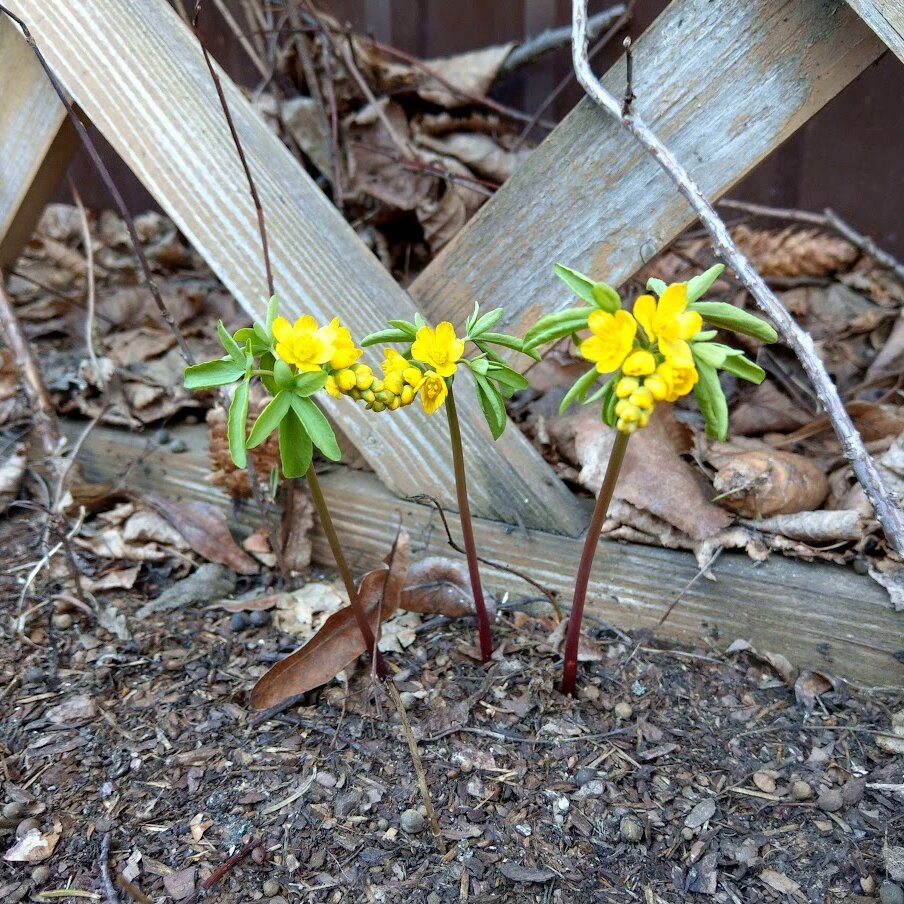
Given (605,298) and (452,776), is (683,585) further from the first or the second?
(605,298)

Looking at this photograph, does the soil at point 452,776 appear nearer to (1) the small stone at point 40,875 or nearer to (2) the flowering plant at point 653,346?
(1) the small stone at point 40,875

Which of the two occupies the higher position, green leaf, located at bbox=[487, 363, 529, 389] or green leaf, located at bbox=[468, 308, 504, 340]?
green leaf, located at bbox=[468, 308, 504, 340]

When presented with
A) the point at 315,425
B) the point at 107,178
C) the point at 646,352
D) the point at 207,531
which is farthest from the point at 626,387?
the point at 207,531

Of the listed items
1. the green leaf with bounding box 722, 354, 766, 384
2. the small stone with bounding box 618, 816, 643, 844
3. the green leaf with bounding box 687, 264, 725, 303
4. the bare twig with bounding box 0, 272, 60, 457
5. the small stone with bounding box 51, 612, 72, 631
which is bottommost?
the small stone with bounding box 618, 816, 643, 844

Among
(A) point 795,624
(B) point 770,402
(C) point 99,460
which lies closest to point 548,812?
(A) point 795,624

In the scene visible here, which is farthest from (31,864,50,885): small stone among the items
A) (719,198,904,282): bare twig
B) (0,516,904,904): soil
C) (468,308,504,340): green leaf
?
(719,198,904,282): bare twig

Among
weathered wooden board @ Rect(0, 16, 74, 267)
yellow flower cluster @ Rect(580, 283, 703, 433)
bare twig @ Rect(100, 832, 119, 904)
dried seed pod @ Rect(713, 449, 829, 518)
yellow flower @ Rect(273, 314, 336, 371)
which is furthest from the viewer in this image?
weathered wooden board @ Rect(0, 16, 74, 267)

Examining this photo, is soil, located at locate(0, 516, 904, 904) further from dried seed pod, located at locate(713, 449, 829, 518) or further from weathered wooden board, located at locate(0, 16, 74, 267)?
weathered wooden board, located at locate(0, 16, 74, 267)
